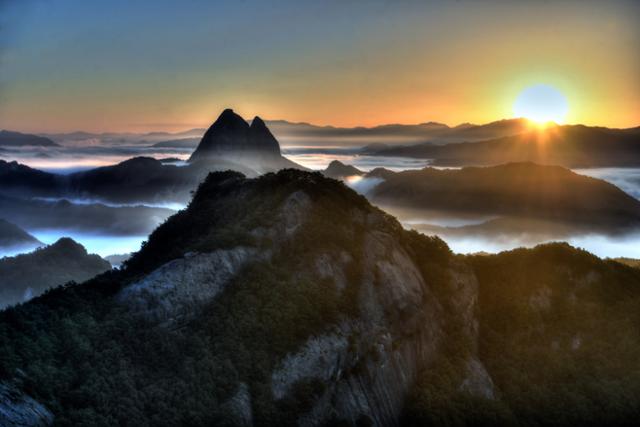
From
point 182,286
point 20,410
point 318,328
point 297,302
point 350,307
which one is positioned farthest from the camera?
point 350,307

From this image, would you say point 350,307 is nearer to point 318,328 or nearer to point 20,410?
point 318,328

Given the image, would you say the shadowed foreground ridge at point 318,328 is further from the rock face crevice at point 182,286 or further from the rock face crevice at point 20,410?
the rock face crevice at point 20,410

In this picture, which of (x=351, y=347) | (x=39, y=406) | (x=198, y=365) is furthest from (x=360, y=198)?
(x=39, y=406)

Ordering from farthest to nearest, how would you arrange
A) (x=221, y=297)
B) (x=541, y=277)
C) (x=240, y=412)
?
(x=541, y=277)
(x=221, y=297)
(x=240, y=412)

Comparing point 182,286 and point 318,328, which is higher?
point 182,286

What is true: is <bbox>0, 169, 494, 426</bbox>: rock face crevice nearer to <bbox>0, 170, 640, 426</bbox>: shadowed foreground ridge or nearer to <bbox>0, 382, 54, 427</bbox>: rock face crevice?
<bbox>0, 170, 640, 426</bbox>: shadowed foreground ridge

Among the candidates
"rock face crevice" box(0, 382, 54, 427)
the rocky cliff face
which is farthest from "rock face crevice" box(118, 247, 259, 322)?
"rock face crevice" box(0, 382, 54, 427)

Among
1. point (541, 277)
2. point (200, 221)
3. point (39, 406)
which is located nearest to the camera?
point (39, 406)

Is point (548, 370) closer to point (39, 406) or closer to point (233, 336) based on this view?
point (233, 336)

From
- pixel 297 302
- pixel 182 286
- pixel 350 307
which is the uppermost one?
pixel 182 286

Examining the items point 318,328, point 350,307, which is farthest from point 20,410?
point 350,307
